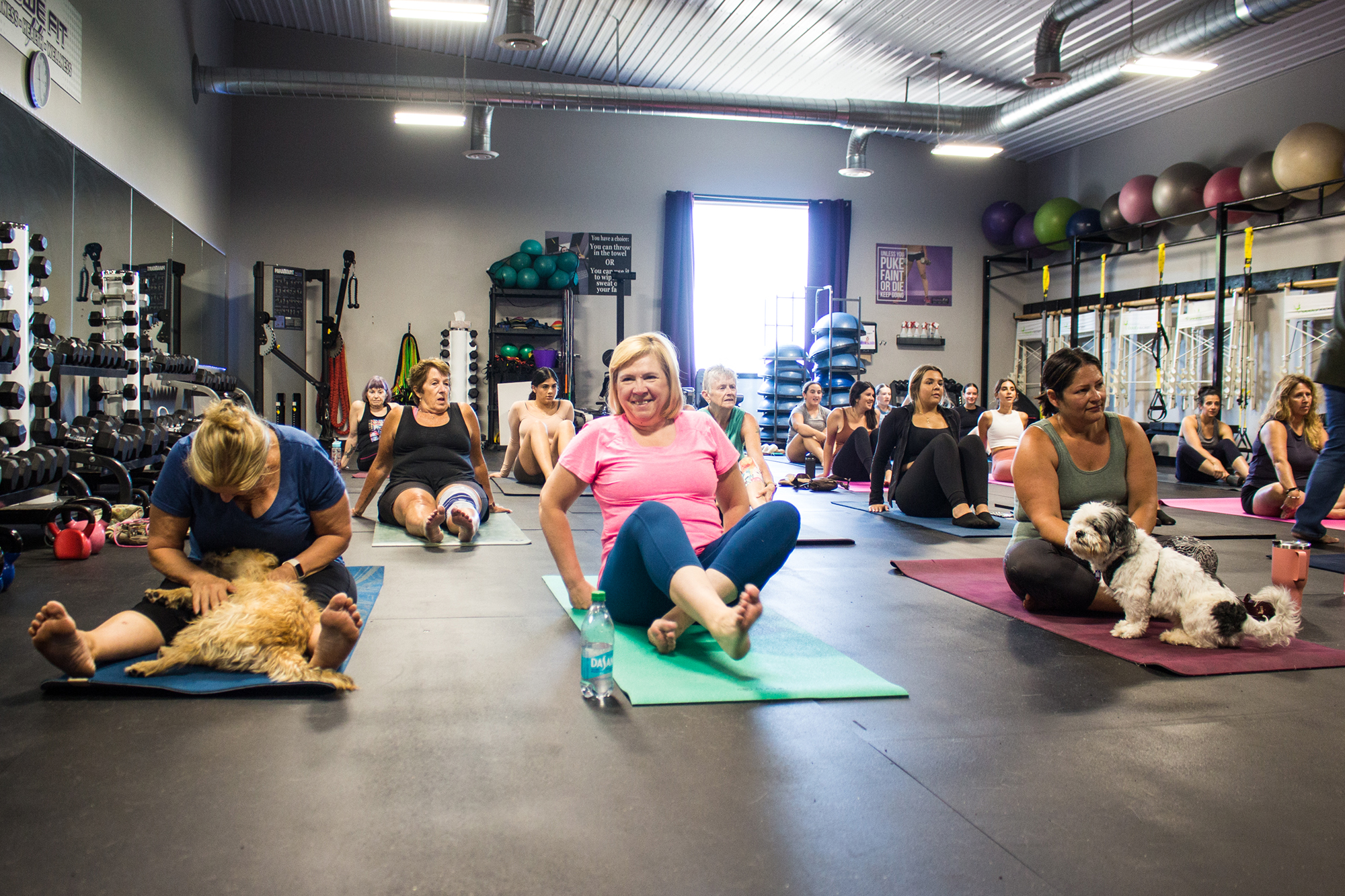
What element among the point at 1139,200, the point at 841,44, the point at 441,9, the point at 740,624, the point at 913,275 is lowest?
the point at 740,624

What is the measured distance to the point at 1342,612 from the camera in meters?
3.00

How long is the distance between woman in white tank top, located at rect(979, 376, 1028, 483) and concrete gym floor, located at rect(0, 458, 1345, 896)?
16.0ft

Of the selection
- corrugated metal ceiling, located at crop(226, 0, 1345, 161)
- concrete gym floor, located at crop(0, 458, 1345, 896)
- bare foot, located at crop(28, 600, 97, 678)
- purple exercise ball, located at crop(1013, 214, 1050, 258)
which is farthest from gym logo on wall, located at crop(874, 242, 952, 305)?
bare foot, located at crop(28, 600, 97, 678)

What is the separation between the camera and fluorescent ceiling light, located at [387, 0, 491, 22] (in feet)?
21.4

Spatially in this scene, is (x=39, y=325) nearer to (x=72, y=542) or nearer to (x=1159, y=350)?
(x=72, y=542)

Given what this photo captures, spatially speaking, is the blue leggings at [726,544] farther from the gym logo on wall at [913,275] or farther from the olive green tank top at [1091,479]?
the gym logo on wall at [913,275]

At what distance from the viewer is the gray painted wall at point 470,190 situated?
10.9m

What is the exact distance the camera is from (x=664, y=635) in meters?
2.27

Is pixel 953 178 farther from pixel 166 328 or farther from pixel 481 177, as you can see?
pixel 166 328

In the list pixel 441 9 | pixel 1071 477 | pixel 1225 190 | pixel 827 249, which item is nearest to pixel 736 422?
pixel 1071 477

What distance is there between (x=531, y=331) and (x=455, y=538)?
23.0ft

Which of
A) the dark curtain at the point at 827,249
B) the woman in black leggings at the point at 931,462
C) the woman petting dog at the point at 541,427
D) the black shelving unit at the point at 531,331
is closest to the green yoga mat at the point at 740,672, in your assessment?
the woman in black leggings at the point at 931,462

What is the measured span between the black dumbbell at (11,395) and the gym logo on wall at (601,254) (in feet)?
25.7

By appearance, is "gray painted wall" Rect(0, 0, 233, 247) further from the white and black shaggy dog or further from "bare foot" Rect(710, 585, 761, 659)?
the white and black shaggy dog
